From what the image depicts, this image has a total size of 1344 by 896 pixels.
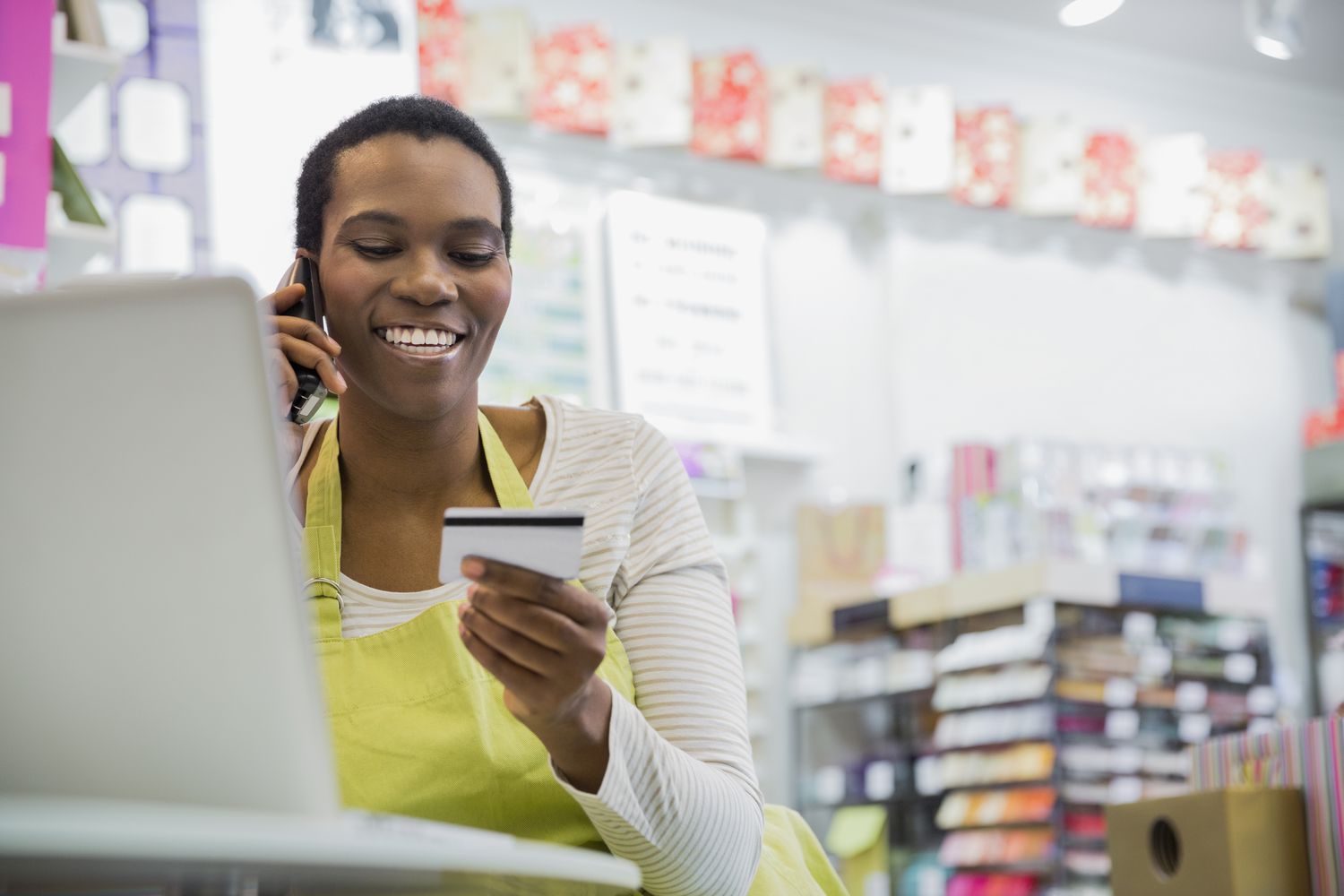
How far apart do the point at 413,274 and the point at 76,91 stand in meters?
2.53

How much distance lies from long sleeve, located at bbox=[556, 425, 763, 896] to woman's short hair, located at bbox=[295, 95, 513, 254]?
1.28 ft

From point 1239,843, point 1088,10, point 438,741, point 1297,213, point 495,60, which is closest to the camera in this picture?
point 438,741

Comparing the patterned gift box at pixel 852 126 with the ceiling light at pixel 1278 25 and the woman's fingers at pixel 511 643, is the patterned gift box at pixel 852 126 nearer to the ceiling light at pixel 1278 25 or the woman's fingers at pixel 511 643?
the ceiling light at pixel 1278 25

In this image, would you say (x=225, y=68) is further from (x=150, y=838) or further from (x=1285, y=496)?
(x=1285, y=496)

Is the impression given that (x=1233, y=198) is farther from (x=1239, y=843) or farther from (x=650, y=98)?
(x=1239, y=843)

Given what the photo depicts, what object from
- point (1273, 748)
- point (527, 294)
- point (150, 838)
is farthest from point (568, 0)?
point (150, 838)

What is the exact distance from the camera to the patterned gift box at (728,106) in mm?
6148

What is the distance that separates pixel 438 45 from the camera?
18.0ft

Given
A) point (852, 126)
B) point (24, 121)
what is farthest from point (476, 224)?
point (852, 126)

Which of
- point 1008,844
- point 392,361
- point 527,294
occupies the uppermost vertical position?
point 527,294

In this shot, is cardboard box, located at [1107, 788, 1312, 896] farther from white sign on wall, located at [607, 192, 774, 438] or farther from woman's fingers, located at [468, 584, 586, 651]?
white sign on wall, located at [607, 192, 774, 438]

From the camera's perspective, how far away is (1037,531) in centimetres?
548

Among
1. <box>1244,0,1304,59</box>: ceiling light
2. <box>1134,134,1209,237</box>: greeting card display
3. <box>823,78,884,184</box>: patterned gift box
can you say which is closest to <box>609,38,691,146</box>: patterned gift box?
<box>823,78,884,184</box>: patterned gift box

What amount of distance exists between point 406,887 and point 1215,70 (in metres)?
7.52
